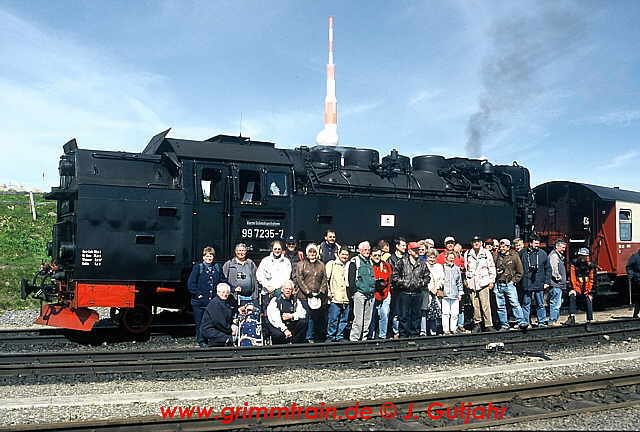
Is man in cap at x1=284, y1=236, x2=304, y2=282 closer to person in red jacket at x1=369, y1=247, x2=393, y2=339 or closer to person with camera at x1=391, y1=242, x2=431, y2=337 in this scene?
person in red jacket at x1=369, y1=247, x2=393, y2=339

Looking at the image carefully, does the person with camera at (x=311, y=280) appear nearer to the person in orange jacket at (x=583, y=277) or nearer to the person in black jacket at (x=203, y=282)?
the person in black jacket at (x=203, y=282)

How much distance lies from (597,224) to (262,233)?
10.8 metres

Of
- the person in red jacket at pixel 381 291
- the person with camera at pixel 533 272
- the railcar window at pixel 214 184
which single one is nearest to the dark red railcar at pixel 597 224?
the person with camera at pixel 533 272

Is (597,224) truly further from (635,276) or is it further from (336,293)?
(336,293)

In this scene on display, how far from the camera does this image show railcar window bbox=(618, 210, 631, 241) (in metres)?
17.5

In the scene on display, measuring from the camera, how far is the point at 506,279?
39.1 feet

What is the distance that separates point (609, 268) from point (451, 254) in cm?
779

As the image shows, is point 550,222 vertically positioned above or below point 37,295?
above

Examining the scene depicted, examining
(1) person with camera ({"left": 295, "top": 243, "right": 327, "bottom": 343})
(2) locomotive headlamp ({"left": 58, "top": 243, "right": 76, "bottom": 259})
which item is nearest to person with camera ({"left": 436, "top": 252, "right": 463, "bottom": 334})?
(1) person with camera ({"left": 295, "top": 243, "right": 327, "bottom": 343})

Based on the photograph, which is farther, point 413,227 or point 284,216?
point 413,227

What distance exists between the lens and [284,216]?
1175 cm

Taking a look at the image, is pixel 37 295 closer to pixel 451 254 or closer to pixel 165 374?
pixel 165 374

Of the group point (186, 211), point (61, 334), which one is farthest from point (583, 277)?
point (61, 334)

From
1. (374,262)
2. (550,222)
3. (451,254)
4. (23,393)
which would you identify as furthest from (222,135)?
(550,222)
